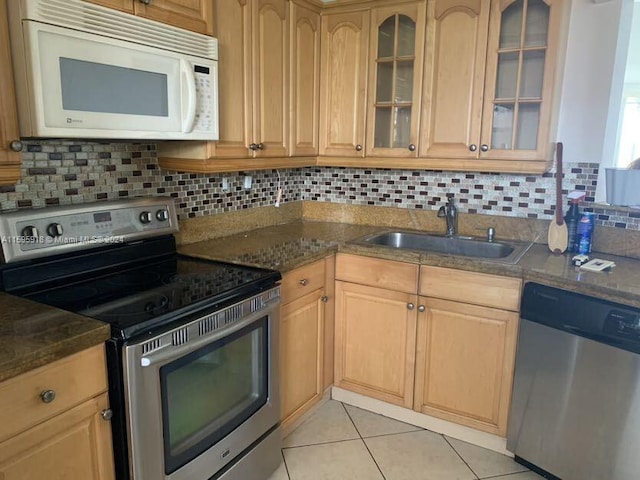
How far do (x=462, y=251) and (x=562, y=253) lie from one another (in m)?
0.50

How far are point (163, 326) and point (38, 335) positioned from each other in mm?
309

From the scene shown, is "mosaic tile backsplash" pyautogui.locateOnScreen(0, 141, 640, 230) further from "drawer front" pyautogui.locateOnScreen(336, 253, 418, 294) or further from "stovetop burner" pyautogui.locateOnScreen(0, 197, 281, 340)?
"drawer front" pyautogui.locateOnScreen(336, 253, 418, 294)

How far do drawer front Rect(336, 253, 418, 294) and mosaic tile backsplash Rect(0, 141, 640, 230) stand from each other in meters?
0.62

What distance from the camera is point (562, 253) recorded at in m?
2.24

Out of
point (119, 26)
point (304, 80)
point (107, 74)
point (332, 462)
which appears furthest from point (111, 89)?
point (332, 462)

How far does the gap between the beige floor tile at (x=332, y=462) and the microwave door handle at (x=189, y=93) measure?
1464 millimetres

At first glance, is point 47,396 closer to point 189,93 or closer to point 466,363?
point 189,93

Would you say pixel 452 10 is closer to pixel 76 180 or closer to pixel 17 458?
pixel 76 180

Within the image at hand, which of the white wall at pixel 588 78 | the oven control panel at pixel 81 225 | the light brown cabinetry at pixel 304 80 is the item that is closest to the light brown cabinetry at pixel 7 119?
the oven control panel at pixel 81 225

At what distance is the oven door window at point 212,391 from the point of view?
1.47 meters

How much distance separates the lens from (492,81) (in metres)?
2.25

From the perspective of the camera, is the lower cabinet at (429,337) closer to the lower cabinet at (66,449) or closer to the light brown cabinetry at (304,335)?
the light brown cabinetry at (304,335)

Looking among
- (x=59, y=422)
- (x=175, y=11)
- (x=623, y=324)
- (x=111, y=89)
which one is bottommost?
(x=59, y=422)

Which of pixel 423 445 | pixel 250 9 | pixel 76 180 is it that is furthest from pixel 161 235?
pixel 423 445
